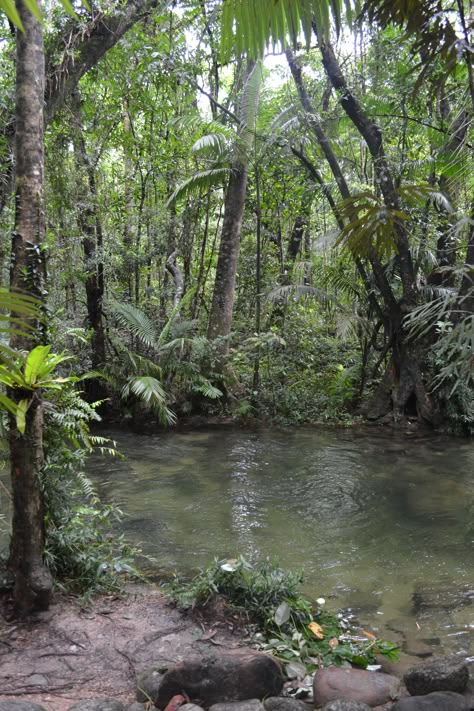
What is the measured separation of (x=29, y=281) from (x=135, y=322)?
6867 millimetres

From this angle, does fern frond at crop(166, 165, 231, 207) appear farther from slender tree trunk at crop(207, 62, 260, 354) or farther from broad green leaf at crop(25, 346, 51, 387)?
broad green leaf at crop(25, 346, 51, 387)

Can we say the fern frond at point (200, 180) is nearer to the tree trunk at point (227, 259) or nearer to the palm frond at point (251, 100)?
the tree trunk at point (227, 259)

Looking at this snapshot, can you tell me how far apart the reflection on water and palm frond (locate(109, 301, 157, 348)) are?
1987 mm

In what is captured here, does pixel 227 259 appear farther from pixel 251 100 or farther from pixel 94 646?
pixel 94 646

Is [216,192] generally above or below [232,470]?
above

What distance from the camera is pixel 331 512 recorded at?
587 centimetres

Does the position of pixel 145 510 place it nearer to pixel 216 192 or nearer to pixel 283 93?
pixel 216 192

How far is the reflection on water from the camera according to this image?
4.08 m

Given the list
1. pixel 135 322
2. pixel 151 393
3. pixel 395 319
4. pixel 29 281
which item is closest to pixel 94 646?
pixel 29 281

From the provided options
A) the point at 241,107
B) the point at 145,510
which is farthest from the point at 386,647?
the point at 241,107

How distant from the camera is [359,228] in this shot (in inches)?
95.2

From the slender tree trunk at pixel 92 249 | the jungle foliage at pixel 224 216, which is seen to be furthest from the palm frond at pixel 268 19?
the slender tree trunk at pixel 92 249

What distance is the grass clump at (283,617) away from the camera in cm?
313

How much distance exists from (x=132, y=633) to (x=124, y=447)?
5.40 metres
